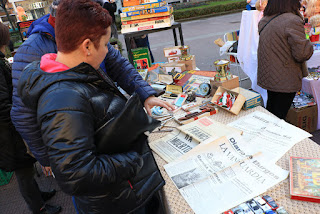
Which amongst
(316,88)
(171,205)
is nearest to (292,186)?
(171,205)

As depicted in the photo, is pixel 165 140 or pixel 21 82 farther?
pixel 165 140

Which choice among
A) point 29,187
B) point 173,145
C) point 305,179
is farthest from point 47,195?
point 305,179

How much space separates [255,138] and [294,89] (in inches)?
48.2

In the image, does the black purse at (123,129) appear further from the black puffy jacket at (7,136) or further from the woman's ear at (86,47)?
the black puffy jacket at (7,136)

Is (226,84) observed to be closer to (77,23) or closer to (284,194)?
(284,194)

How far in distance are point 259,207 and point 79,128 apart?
30.2 inches

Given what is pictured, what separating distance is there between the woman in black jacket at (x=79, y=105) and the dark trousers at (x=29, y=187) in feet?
4.06

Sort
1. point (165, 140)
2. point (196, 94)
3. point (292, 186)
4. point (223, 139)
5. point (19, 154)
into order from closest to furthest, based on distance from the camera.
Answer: point (292, 186), point (223, 139), point (165, 140), point (19, 154), point (196, 94)

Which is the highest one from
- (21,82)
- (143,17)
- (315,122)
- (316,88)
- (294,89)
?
(143,17)

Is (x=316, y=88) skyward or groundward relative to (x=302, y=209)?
groundward

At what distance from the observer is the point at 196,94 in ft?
6.53

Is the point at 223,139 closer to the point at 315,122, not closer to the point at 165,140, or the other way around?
the point at 165,140

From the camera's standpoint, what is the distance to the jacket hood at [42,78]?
81 cm

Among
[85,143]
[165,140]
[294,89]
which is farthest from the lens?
[294,89]
